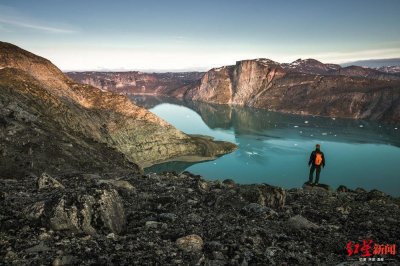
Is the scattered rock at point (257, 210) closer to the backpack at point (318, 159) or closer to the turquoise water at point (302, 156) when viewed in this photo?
the backpack at point (318, 159)

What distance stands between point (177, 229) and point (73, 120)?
7304 cm

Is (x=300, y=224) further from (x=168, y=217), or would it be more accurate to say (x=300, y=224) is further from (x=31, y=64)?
(x=31, y=64)

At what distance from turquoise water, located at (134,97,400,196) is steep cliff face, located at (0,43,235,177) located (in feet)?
26.3

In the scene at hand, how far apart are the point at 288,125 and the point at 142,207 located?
195581 mm

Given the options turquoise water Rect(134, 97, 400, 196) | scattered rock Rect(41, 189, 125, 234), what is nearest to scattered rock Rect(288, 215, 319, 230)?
scattered rock Rect(41, 189, 125, 234)

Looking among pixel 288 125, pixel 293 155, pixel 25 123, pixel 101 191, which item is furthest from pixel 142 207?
pixel 288 125

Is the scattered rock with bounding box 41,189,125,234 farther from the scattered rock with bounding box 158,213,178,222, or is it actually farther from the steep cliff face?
the steep cliff face

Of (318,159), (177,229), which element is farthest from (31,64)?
(177,229)

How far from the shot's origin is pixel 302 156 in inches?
4722

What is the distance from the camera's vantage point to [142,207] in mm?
12047

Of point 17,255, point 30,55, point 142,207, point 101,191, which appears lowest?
point 142,207

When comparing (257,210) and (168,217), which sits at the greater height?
(168,217)

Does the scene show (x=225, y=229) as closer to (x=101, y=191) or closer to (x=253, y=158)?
(x=101, y=191)

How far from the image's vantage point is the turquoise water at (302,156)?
9316 centimetres
